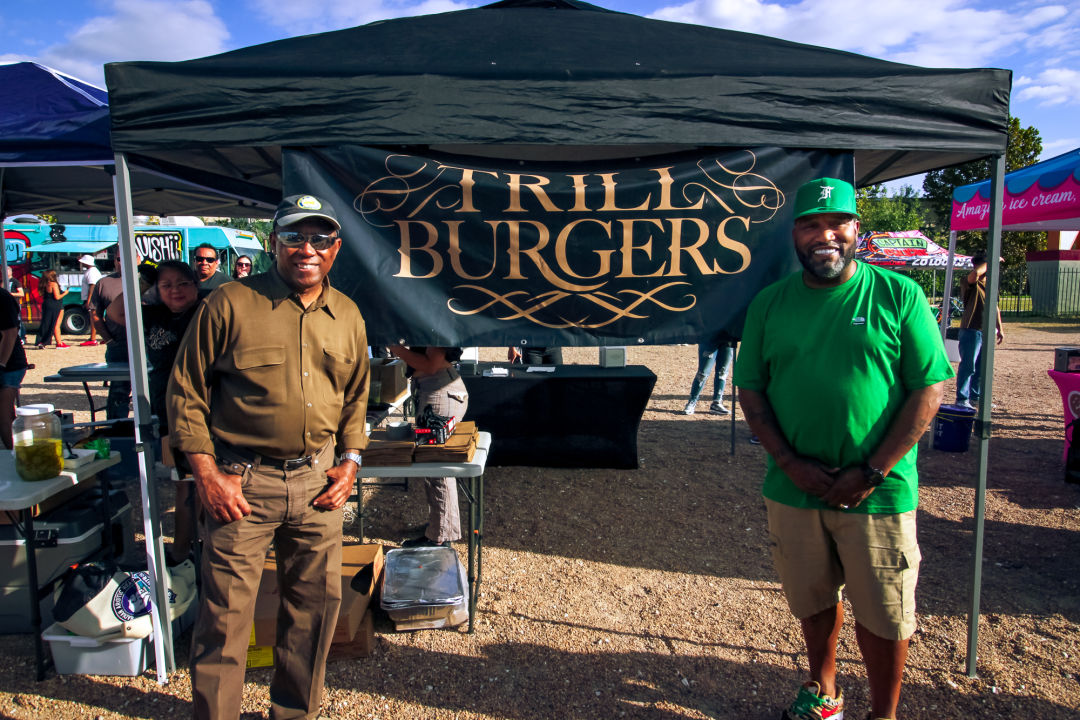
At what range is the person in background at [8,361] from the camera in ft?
16.3

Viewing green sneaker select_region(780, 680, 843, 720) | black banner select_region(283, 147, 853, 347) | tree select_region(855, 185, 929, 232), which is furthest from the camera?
tree select_region(855, 185, 929, 232)

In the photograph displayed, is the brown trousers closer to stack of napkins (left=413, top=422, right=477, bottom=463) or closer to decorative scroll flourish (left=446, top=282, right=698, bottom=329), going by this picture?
stack of napkins (left=413, top=422, right=477, bottom=463)

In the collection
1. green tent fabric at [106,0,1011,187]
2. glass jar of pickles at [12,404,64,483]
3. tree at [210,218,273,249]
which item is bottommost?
glass jar of pickles at [12,404,64,483]

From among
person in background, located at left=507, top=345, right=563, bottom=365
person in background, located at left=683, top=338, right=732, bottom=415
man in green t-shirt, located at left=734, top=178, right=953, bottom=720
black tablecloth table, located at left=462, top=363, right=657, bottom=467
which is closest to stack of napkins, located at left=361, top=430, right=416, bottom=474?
man in green t-shirt, located at left=734, top=178, right=953, bottom=720

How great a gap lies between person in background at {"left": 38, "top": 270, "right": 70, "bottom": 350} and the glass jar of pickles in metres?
12.8

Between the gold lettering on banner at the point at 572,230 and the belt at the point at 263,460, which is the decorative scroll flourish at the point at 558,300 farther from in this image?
the belt at the point at 263,460

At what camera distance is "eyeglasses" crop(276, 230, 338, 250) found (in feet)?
7.54

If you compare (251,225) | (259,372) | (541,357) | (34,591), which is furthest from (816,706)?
(251,225)

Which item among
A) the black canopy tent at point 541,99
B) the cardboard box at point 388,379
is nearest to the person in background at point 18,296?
the cardboard box at point 388,379

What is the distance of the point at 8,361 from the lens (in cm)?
530

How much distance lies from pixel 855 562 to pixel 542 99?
7.29 feet

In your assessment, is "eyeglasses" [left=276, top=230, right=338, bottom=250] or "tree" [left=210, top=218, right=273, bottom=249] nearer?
"eyeglasses" [left=276, top=230, right=338, bottom=250]

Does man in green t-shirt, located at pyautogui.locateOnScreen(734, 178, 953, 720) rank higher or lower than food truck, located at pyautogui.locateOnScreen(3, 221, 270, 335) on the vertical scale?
lower

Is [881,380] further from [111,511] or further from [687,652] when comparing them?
[111,511]
